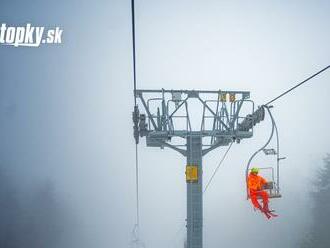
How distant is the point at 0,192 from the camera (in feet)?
155

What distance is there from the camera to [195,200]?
50.3 ft

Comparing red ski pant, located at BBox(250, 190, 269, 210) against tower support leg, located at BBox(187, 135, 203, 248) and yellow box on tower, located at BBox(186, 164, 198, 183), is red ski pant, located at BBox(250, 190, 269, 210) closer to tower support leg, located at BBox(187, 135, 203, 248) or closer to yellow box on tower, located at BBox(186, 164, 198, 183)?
tower support leg, located at BBox(187, 135, 203, 248)

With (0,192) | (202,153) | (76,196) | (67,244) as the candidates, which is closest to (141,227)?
(76,196)

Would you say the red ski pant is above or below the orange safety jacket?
below

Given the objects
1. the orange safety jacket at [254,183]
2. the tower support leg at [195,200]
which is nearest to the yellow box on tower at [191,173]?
the tower support leg at [195,200]

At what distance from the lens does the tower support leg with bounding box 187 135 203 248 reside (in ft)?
49.7

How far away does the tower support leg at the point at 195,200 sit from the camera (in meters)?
15.1

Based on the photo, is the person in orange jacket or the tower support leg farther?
the tower support leg

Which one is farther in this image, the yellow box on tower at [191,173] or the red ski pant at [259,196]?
the yellow box on tower at [191,173]

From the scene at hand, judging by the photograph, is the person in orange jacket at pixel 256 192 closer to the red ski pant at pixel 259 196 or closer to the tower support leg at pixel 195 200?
the red ski pant at pixel 259 196

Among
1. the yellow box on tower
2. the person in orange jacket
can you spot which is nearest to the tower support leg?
the yellow box on tower

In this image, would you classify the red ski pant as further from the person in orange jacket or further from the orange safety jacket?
the orange safety jacket

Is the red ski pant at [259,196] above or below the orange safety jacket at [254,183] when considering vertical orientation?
below

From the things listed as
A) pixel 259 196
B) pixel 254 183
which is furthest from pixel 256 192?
pixel 254 183
